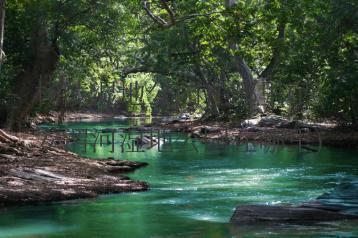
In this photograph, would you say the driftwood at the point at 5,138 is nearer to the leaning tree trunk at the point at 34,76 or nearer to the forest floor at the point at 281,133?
the leaning tree trunk at the point at 34,76

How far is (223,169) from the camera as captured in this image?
20000 millimetres

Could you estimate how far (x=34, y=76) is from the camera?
25922 mm

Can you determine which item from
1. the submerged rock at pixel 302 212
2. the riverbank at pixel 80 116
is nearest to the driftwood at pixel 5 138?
the submerged rock at pixel 302 212

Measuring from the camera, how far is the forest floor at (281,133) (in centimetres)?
2685

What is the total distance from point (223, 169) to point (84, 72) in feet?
52.7

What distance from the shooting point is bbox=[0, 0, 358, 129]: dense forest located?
61.8ft

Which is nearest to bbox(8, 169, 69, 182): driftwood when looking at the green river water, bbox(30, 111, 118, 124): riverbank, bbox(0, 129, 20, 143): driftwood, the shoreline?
the green river water

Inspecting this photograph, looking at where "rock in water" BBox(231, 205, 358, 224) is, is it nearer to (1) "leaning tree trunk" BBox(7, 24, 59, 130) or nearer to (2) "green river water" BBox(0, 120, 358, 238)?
(2) "green river water" BBox(0, 120, 358, 238)

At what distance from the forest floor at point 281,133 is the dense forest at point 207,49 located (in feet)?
2.80

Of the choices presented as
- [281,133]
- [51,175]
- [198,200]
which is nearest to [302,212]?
[198,200]

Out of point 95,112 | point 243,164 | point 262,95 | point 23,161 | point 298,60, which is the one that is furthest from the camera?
point 95,112

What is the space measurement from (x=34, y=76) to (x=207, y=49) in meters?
8.26

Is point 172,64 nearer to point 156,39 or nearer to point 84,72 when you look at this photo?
point 156,39

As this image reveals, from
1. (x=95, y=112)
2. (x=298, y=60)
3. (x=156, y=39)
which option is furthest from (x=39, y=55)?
(x=95, y=112)
